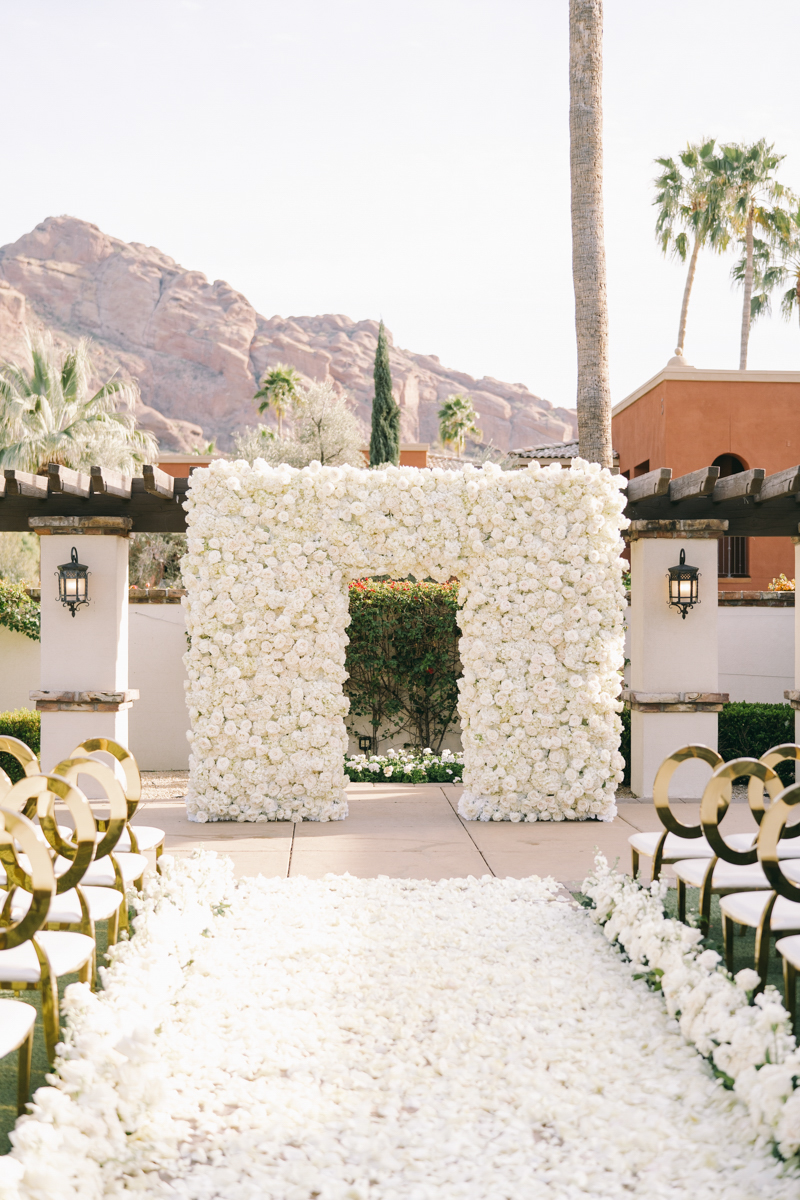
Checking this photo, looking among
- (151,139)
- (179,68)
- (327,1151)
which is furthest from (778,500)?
(151,139)

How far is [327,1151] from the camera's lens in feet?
8.59

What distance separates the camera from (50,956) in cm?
301

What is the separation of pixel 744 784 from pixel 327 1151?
8.26 metres

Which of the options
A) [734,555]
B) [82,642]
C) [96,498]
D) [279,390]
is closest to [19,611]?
[82,642]

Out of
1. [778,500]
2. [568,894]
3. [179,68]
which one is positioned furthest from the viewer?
[179,68]

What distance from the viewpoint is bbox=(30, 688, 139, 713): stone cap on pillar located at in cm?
794

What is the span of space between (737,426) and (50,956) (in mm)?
15218

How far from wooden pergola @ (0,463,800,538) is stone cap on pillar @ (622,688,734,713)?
5.03 ft

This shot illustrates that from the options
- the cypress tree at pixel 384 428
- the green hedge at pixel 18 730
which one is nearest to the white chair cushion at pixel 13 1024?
the green hedge at pixel 18 730

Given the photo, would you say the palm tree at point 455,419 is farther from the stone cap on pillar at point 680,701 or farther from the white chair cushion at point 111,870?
the white chair cushion at point 111,870

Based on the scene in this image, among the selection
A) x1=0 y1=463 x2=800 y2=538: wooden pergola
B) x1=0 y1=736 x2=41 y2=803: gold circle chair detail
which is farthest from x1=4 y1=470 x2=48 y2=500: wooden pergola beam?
x1=0 y1=736 x2=41 y2=803: gold circle chair detail

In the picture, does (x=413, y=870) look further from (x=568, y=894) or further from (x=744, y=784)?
(x=744, y=784)

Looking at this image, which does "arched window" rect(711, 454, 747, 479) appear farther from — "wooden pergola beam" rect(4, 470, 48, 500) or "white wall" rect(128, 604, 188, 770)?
"wooden pergola beam" rect(4, 470, 48, 500)

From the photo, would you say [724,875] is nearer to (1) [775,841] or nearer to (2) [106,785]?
(1) [775,841]
